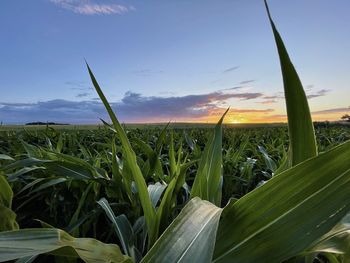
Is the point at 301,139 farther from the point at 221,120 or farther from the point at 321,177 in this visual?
the point at 221,120

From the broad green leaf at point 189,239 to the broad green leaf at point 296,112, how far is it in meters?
0.16

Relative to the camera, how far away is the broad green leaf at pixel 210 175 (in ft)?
2.57

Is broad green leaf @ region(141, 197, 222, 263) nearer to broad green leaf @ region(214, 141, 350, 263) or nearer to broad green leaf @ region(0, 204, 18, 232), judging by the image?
broad green leaf @ region(214, 141, 350, 263)

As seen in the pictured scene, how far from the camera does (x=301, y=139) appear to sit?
0.60 metres

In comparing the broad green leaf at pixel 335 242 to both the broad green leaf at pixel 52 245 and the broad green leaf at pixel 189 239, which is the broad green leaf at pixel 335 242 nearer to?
the broad green leaf at pixel 189 239

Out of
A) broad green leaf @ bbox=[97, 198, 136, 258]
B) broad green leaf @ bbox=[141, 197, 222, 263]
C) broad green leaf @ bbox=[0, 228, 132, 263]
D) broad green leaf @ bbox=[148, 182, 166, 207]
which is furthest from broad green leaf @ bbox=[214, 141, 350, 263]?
broad green leaf @ bbox=[148, 182, 166, 207]

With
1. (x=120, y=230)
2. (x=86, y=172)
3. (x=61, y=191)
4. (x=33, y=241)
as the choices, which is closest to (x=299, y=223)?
(x=33, y=241)

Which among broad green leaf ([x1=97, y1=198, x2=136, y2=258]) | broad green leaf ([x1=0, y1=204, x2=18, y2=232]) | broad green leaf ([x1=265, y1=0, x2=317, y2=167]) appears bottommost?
broad green leaf ([x1=97, y1=198, x2=136, y2=258])

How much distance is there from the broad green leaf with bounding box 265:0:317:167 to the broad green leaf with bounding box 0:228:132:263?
0.31 meters

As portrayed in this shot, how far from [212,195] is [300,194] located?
301mm

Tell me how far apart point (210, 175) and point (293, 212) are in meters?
0.31

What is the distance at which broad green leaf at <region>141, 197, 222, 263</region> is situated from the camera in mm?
466

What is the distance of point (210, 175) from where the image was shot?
81cm

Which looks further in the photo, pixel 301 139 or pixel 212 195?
pixel 212 195
